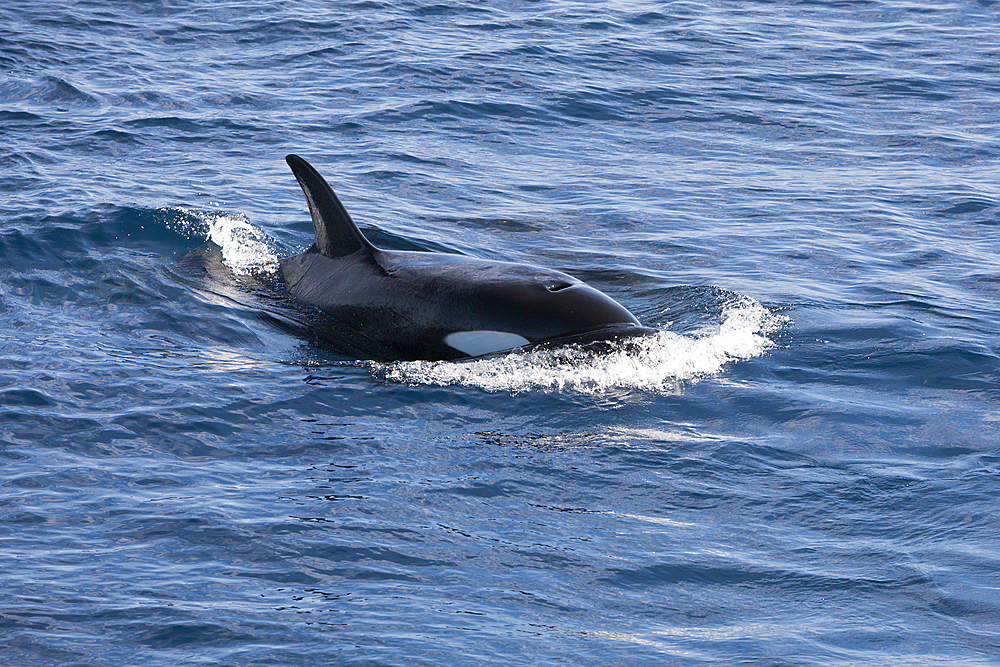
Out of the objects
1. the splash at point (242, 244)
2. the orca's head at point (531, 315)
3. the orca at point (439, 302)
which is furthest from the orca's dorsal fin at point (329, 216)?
the orca's head at point (531, 315)

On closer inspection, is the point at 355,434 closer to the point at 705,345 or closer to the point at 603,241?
the point at 705,345

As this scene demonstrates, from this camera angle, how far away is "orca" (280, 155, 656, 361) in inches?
366

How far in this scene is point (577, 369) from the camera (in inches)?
363

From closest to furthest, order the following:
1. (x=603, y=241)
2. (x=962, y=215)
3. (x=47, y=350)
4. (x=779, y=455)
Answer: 1. (x=779, y=455)
2. (x=47, y=350)
3. (x=603, y=241)
4. (x=962, y=215)

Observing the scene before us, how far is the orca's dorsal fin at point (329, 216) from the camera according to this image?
Answer: 10836 millimetres

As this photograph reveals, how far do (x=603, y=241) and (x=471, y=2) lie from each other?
50.8ft

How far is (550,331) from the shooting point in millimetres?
9227

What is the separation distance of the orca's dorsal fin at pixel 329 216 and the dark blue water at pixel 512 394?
3.53 ft

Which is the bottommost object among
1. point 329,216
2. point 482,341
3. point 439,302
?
point 482,341

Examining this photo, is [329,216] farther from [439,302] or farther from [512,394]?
[512,394]

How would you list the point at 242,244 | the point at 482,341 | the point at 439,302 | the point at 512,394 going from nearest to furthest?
the point at 512,394, the point at 482,341, the point at 439,302, the point at 242,244

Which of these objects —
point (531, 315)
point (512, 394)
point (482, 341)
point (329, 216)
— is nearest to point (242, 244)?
point (329, 216)

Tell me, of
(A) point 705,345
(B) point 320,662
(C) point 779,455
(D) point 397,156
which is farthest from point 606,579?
(D) point 397,156

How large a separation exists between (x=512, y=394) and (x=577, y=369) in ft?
1.83
